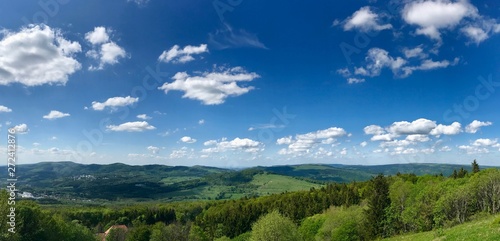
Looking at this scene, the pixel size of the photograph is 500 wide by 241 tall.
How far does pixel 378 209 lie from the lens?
270 ft

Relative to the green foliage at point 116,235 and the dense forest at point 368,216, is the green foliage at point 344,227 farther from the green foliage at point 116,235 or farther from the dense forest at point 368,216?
the green foliage at point 116,235

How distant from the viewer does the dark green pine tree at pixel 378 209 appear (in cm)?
8096

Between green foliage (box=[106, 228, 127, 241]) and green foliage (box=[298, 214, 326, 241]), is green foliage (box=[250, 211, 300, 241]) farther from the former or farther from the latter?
green foliage (box=[106, 228, 127, 241])

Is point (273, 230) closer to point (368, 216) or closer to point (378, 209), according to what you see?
point (368, 216)

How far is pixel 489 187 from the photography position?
7881 centimetres

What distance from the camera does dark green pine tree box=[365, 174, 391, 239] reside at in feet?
266

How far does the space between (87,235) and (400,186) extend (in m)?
96.0

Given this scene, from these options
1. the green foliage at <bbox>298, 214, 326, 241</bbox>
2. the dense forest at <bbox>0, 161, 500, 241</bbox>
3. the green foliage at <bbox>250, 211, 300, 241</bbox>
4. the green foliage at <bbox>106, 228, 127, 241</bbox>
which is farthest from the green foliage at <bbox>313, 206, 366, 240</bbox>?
the green foliage at <bbox>106, 228, 127, 241</bbox>

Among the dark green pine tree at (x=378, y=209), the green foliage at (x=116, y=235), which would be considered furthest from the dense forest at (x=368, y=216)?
the green foliage at (x=116, y=235)

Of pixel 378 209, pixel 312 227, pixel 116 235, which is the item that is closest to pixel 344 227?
pixel 378 209

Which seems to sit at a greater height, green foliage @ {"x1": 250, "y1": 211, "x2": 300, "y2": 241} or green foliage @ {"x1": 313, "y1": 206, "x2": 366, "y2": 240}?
green foliage @ {"x1": 250, "y1": 211, "x2": 300, "y2": 241}

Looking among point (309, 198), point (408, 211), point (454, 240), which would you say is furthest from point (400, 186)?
point (454, 240)

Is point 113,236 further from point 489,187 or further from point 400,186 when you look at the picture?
point 489,187

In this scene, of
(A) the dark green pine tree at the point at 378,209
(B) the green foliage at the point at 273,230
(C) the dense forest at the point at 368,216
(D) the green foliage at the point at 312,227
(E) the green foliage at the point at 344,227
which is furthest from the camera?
(D) the green foliage at the point at 312,227
